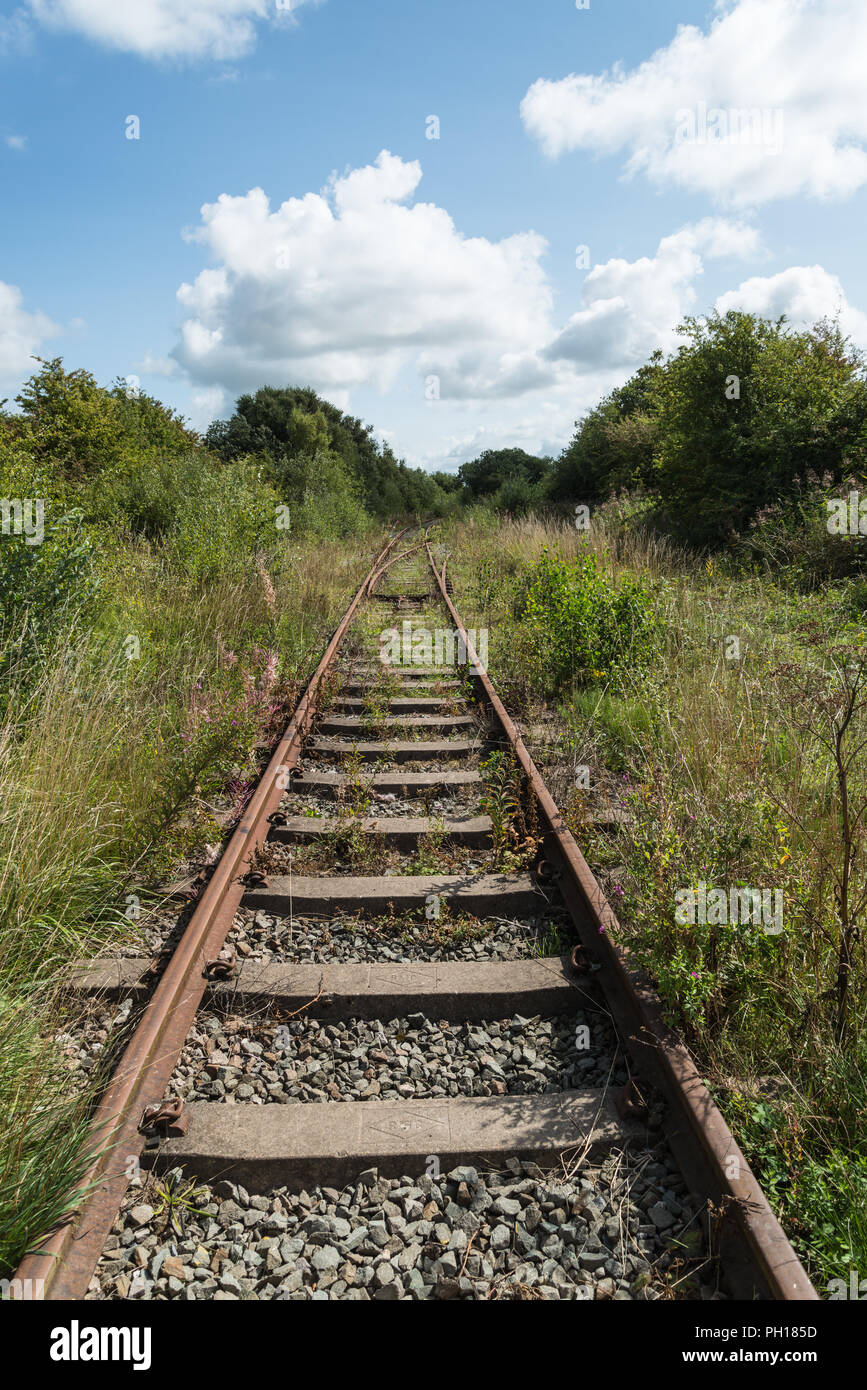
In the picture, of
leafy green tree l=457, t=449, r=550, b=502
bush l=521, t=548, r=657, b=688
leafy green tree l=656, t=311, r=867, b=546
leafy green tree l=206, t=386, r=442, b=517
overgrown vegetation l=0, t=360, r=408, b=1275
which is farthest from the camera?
leafy green tree l=457, t=449, r=550, b=502

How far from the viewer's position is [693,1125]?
217 centimetres

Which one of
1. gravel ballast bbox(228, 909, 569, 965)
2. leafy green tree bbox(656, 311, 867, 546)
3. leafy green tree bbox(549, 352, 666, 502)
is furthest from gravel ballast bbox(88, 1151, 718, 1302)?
leafy green tree bbox(549, 352, 666, 502)

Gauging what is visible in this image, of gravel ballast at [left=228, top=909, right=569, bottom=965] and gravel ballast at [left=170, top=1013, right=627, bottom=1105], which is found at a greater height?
gravel ballast at [left=228, top=909, right=569, bottom=965]

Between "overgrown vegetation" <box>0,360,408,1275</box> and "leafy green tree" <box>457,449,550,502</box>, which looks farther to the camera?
"leafy green tree" <box>457,449,550,502</box>

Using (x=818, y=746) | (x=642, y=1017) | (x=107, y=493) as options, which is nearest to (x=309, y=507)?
(x=107, y=493)

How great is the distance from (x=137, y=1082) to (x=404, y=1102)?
847 mm

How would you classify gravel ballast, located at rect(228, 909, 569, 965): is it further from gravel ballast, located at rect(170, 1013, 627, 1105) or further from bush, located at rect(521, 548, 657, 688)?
bush, located at rect(521, 548, 657, 688)

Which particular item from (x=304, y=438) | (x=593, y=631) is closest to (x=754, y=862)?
(x=593, y=631)

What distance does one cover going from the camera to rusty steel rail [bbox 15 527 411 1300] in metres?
1.85

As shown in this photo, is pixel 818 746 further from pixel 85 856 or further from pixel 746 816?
pixel 85 856

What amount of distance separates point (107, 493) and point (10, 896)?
1155 centimetres

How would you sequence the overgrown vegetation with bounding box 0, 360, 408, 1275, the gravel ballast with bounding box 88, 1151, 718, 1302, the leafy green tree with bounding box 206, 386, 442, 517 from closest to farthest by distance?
1. the gravel ballast with bounding box 88, 1151, 718, 1302
2. the overgrown vegetation with bounding box 0, 360, 408, 1275
3. the leafy green tree with bounding box 206, 386, 442, 517

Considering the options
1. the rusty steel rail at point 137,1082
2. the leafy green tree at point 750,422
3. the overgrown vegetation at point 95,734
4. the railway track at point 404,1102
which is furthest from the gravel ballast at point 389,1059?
the leafy green tree at point 750,422

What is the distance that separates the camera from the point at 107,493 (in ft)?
42.7
